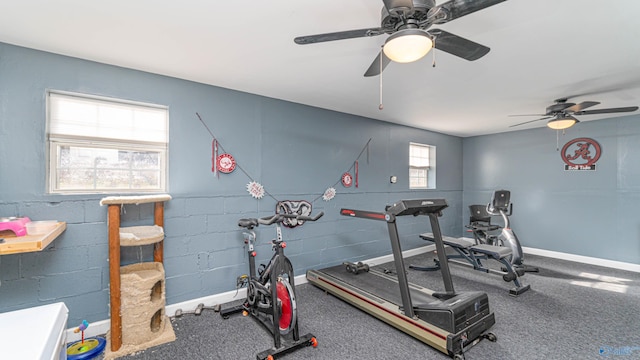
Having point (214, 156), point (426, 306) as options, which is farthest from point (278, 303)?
point (214, 156)

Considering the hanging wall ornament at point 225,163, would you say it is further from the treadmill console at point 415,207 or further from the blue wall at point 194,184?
the treadmill console at point 415,207

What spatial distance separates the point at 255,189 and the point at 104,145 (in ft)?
5.15

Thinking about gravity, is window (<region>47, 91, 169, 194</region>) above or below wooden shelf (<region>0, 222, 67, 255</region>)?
above

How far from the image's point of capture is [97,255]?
2.56 meters

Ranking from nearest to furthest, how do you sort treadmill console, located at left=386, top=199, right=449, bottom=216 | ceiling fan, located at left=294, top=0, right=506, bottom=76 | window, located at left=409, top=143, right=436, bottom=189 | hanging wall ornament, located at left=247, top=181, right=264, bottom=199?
ceiling fan, located at left=294, top=0, right=506, bottom=76, treadmill console, located at left=386, top=199, right=449, bottom=216, hanging wall ornament, located at left=247, top=181, right=264, bottom=199, window, located at left=409, top=143, right=436, bottom=189

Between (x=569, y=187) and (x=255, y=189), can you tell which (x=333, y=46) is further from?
(x=569, y=187)

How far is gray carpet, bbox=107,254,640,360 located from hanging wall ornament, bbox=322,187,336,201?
4.18 feet

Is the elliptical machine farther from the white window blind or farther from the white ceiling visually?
the white window blind

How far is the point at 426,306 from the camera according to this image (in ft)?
8.06

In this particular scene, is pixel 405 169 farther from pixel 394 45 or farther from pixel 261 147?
pixel 394 45

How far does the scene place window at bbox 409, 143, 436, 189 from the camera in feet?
18.7

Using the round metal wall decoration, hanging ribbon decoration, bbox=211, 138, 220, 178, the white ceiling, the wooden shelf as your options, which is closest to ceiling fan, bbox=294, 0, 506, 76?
the white ceiling

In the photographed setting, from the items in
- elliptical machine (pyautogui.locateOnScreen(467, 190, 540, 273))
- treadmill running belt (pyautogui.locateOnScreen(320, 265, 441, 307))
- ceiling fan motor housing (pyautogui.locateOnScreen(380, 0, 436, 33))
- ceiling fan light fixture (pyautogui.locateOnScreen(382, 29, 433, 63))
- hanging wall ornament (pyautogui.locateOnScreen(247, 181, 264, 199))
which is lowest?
treadmill running belt (pyautogui.locateOnScreen(320, 265, 441, 307))

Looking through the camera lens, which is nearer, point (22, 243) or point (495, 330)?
point (22, 243)
